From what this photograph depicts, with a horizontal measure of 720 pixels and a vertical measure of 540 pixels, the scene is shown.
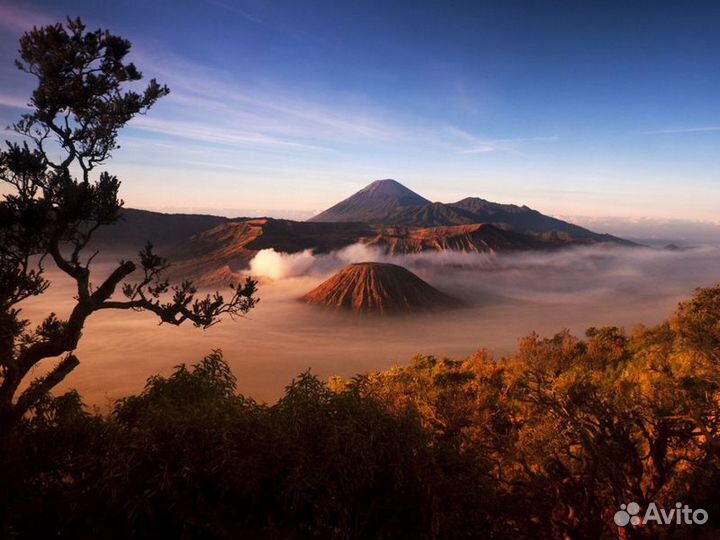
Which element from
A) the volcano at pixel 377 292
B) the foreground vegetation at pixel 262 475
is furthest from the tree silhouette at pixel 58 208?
the volcano at pixel 377 292

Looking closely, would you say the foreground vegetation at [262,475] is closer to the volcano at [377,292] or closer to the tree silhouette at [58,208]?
the tree silhouette at [58,208]

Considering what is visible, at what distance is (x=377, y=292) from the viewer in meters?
122

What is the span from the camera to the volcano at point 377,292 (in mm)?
119875

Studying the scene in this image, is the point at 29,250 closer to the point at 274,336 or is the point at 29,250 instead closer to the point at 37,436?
the point at 37,436

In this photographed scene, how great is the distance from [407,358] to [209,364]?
3208 inches

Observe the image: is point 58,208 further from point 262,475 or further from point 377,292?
point 377,292

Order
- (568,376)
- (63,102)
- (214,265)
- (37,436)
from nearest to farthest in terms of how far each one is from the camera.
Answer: (37,436) → (63,102) → (568,376) → (214,265)

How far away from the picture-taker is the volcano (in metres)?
120

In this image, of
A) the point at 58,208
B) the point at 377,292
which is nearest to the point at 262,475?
the point at 58,208

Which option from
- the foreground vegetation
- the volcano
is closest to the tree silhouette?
the foreground vegetation

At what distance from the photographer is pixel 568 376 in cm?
2953

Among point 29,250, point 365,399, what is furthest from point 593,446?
point 29,250

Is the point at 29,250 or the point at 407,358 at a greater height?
the point at 29,250

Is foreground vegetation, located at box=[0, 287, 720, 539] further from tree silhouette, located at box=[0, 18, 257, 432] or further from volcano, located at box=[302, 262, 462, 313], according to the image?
volcano, located at box=[302, 262, 462, 313]
